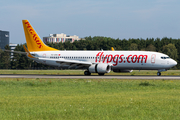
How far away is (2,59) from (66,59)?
9985cm

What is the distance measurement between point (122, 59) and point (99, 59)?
4465 millimetres

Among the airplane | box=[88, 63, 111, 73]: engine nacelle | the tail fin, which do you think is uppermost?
the tail fin

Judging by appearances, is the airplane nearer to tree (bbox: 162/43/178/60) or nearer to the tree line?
the tree line

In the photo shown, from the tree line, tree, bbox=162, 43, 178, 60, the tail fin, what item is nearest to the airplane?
the tail fin

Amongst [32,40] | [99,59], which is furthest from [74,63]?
[32,40]

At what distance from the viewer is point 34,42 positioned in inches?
2269

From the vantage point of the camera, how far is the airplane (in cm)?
4850

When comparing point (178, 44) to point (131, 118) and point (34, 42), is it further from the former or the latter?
point (131, 118)

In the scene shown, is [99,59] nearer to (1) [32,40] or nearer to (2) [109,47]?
(1) [32,40]

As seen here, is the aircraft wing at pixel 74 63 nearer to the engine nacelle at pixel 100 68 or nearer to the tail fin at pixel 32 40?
the engine nacelle at pixel 100 68

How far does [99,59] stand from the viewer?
2045 inches

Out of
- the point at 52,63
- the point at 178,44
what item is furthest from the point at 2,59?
the point at 52,63

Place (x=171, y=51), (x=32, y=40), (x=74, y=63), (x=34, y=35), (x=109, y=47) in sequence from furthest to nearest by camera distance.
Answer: (x=109, y=47), (x=171, y=51), (x=34, y=35), (x=32, y=40), (x=74, y=63)

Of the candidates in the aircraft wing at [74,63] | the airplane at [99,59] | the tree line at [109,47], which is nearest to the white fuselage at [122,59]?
the airplane at [99,59]
